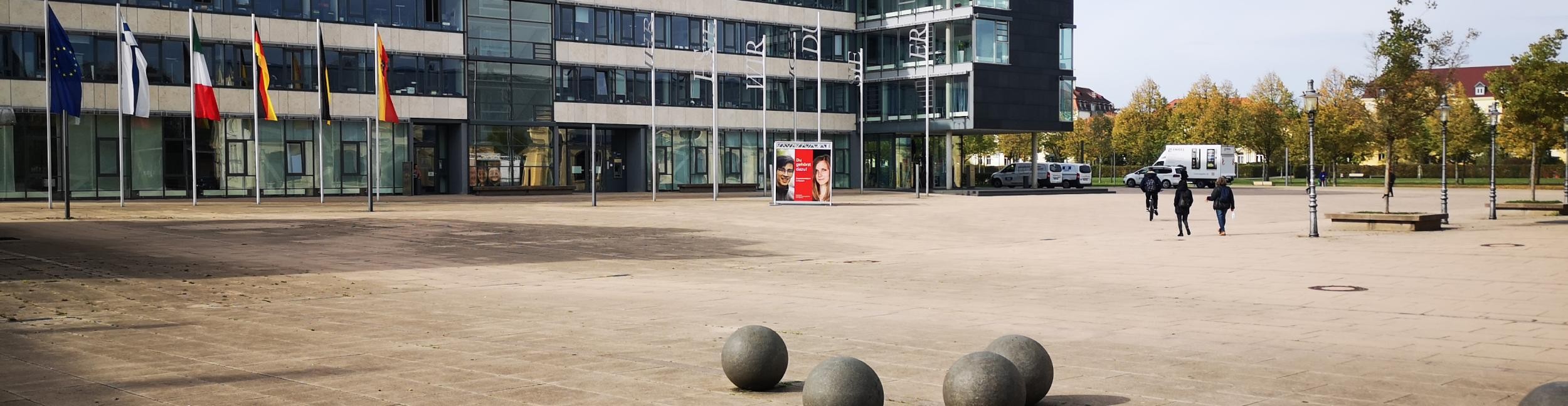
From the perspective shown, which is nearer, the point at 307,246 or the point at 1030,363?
the point at 1030,363

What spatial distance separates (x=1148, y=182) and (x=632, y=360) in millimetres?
29072

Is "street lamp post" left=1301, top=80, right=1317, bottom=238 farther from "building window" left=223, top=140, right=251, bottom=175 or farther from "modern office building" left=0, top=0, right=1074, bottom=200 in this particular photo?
"building window" left=223, top=140, right=251, bottom=175

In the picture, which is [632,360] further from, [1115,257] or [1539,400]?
[1115,257]

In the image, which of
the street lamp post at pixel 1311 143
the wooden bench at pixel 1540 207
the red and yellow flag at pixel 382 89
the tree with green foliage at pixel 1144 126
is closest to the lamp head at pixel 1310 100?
the street lamp post at pixel 1311 143

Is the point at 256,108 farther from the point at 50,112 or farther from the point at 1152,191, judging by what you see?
the point at 1152,191

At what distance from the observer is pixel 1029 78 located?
228 feet

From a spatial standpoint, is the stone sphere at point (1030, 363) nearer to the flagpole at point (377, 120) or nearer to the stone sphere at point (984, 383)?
the stone sphere at point (984, 383)

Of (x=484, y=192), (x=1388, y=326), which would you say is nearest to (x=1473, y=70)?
(x=484, y=192)

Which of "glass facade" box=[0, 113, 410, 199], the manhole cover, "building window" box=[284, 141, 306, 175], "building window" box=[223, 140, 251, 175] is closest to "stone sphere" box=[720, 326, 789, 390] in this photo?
the manhole cover

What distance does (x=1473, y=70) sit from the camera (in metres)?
173

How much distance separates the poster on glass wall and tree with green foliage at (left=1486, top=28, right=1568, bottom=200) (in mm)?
22837

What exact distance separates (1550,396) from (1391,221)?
26717 mm

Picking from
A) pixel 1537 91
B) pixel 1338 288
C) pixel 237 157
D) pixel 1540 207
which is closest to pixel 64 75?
pixel 237 157

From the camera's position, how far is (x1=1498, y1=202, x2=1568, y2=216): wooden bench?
1441 inches
